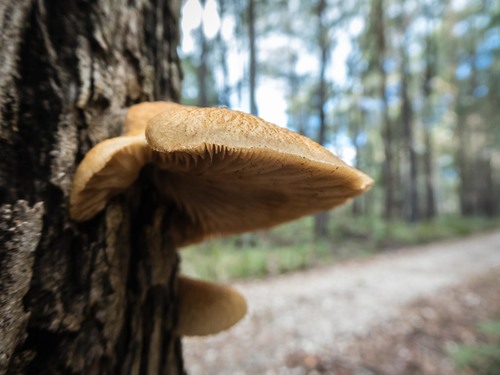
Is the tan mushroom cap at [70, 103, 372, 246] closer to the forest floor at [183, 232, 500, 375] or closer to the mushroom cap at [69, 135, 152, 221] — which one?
the mushroom cap at [69, 135, 152, 221]

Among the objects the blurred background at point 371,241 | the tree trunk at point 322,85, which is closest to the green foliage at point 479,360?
the blurred background at point 371,241

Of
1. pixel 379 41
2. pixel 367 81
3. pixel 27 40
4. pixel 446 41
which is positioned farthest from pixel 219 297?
pixel 446 41

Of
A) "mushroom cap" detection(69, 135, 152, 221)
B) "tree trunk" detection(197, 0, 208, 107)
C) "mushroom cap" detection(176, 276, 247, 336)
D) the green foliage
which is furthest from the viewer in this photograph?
"tree trunk" detection(197, 0, 208, 107)

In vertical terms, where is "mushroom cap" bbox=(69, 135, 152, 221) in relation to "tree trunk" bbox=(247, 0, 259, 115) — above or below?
below

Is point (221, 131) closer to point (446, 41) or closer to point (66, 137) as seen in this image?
point (66, 137)

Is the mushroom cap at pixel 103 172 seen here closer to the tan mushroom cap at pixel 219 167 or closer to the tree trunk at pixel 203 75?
the tan mushroom cap at pixel 219 167

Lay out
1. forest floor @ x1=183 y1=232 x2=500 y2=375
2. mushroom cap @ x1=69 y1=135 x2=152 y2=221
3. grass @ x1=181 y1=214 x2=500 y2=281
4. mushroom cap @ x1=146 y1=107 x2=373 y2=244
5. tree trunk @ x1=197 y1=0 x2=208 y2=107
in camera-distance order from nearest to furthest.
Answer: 1. mushroom cap @ x1=146 y1=107 x2=373 y2=244
2. mushroom cap @ x1=69 y1=135 x2=152 y2=221
3. forest floor @ x1=183 y1=232 x2=500 y2=375
4. grass @ x1=181 y1=214 x2=500 y2=281
5. tree trunk @ x1=197 y1=0 x2=208 y2=107

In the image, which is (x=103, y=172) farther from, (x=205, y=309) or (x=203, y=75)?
(x=203, y=75)

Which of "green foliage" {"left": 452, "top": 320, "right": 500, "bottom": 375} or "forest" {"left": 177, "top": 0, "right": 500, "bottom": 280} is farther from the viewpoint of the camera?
"forest" {"left": 177, "top": 0, "right": 500, "bottom": 280}

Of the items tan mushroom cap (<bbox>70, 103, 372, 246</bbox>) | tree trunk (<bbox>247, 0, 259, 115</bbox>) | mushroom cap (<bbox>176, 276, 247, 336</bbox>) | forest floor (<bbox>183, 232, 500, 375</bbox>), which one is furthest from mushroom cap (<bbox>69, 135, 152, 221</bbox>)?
tree trunk (<bbox>247, 0, 259, 115</bbox>)
